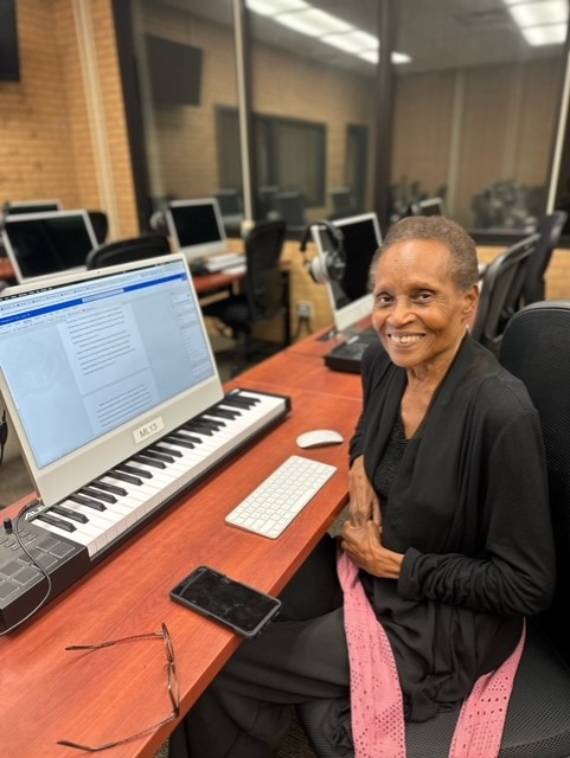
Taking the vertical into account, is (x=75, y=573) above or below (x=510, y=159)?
below

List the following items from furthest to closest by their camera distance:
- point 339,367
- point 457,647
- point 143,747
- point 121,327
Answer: point 339,367 → point 121,327 → point 457,647 → point 143,747

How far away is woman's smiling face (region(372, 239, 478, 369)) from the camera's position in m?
1.00

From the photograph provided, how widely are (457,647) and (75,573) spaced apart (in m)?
0.70

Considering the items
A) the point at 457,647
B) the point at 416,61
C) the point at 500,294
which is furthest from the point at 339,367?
the point at 416,61

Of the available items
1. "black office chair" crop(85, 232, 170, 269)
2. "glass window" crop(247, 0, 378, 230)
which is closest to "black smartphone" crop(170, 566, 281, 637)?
"black office chair" crop(85, 232, 170, 269)

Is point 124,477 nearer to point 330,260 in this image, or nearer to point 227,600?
point 227,600

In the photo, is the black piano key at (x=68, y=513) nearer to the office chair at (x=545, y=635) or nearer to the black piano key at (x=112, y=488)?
the black piano key at (x=112, y=488)

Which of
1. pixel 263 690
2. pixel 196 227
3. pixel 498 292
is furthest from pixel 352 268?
pixel 196 227

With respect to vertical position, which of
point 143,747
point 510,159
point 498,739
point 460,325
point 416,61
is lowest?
point 498,739

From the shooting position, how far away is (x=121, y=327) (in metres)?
1.17

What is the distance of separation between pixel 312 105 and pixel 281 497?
14.8ft

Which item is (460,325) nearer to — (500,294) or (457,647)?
(457,647)

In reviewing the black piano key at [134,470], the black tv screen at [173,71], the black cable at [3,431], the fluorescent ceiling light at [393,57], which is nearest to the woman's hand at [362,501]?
the black piano key at [134,470]

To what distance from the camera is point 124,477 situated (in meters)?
1.13
